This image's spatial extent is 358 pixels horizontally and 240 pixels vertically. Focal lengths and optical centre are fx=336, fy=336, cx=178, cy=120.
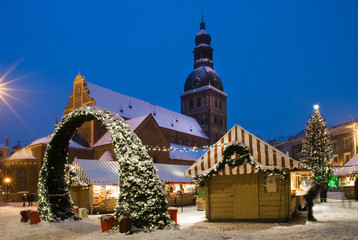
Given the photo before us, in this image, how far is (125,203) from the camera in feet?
37.7

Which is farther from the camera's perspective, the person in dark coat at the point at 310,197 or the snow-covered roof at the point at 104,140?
the snow-covered roof at the point at 104,140

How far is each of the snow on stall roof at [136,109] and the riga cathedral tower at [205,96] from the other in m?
4.70

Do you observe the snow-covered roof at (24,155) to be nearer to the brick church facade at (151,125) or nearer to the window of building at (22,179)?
the brick church facade at (151,125)

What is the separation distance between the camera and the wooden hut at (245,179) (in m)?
14.0

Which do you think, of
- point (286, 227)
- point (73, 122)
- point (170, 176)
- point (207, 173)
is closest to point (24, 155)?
point (170, 176)

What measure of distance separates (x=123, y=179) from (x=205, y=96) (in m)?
61.5

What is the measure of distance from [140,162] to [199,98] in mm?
62408

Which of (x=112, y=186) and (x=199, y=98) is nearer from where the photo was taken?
(x=112, y=186)

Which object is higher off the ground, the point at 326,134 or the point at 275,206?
the point at 326,134

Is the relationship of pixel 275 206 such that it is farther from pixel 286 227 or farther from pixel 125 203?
pixel 125 203

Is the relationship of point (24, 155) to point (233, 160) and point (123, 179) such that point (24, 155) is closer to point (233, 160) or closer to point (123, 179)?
point (123, 179)

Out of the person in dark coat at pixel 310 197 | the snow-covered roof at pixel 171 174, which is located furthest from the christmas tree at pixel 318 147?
the person in dark coat at pixel 310 197

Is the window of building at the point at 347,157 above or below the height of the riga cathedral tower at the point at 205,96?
below

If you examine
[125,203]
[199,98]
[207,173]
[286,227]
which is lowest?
[286,227]
